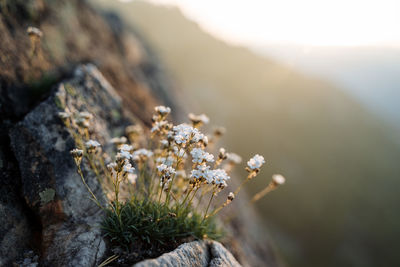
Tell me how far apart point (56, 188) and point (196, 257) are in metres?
2.55

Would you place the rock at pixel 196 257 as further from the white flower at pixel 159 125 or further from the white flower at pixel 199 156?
the white flower at pixel 159 125

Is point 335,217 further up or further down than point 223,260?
further down

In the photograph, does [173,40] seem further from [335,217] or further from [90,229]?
[90,229]

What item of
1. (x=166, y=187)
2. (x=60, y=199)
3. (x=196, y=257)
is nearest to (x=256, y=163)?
(x=166, y=187)

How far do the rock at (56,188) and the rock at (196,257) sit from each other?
101 centimetres

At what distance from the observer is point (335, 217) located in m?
27.4

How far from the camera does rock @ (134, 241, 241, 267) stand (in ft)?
10.3

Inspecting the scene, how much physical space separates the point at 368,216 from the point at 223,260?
32543mm

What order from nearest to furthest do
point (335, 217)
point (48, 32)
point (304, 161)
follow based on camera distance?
point (48, 32) < point (335, 217) < point (304, 161)

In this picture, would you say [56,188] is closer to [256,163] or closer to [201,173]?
[201,173]

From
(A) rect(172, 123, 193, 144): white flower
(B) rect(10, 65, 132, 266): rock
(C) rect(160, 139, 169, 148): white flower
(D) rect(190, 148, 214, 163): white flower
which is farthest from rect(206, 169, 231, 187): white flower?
(B) rect(10, 65, 132, 266): rock

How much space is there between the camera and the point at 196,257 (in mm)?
3602

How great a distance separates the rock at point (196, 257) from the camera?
10.3 feet

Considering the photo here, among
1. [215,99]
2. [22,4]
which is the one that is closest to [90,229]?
[22,4]
